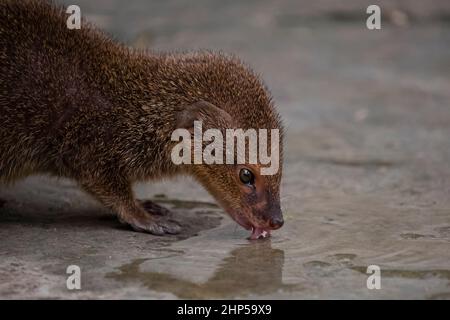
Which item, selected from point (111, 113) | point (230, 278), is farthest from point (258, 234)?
point (111, 113)

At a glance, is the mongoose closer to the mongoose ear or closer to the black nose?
the mongoose ear

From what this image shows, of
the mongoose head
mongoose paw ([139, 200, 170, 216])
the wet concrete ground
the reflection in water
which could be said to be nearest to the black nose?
the mongoose head

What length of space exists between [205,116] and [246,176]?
538 mm

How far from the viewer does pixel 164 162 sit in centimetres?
685

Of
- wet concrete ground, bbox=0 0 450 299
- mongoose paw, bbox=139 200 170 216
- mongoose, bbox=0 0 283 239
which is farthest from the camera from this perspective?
mongoose paw, bbox=139 200 170 216

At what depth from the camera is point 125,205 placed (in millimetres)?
6789

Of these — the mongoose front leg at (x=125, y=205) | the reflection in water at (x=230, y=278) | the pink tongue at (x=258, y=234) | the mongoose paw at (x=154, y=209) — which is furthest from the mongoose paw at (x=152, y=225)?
the reflection in water at (x=230, y=278)

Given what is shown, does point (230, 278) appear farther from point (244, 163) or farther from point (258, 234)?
point (244, 163)

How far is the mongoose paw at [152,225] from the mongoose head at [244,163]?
1.33 ft

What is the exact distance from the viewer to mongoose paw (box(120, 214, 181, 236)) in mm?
6656

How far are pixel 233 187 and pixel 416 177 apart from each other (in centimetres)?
224

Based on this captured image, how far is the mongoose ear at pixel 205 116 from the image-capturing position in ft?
21.2

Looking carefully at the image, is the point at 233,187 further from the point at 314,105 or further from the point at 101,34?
the point at 314,105
